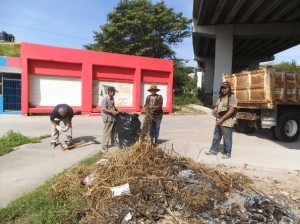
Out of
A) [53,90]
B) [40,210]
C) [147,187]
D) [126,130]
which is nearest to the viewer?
[40,210]

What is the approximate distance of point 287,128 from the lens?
11109 mm

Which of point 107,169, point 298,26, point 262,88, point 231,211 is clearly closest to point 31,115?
point 262,88

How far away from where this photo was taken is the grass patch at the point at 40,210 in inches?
153

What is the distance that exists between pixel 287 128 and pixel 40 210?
360 inches

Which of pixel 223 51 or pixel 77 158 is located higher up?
pixel 223 51

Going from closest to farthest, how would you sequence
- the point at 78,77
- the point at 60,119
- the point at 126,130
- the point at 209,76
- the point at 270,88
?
the point at 126,130 → the point at 60,119 → the point at 270,88 → the point at 78,77 → the point at 209,76

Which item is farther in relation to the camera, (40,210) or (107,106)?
(107,106)

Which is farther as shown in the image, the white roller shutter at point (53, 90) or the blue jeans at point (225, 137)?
the white roller shutter at point (53, 90)

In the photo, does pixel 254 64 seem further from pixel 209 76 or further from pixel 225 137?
pixel 225 137

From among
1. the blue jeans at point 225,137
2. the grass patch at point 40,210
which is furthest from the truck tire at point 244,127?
the grass patch at point 40,210

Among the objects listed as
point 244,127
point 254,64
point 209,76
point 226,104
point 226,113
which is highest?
point 254,64

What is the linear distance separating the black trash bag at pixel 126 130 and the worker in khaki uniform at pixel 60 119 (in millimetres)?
1393

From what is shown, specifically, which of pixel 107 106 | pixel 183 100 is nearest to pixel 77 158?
pixel 107 106

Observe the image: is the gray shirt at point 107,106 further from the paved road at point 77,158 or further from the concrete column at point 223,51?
→ the concrete column at point 223,51
